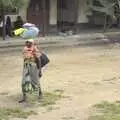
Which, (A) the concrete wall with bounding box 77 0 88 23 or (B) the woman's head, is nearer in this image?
(B) the woman's head

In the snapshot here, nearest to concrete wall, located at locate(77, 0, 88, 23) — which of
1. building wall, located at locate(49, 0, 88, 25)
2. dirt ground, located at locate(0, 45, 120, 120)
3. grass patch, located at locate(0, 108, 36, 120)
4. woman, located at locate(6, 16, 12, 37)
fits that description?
building wall, located at locate(49, 0, 88, 25)

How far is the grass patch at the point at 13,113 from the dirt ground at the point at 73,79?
0.60 feet

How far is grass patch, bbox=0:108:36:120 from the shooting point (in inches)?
381

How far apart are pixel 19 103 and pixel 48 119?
1.48 m

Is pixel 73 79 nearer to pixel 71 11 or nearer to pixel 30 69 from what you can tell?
pixel 30 69

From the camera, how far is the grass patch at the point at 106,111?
9522 millimetres

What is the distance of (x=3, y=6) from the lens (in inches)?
772

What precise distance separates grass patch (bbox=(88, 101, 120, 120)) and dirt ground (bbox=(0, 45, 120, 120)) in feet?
0.56

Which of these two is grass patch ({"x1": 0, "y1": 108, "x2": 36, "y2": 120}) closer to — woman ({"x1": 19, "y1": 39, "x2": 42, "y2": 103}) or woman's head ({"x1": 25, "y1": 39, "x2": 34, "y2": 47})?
woman ({"x1": 19, "y1": 39, "x2": 42, "y2": 103})

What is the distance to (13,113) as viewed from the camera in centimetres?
995

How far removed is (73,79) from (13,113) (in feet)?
13.8

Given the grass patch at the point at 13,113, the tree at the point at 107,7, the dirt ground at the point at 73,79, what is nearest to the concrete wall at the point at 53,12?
the tree at the point at 107,7

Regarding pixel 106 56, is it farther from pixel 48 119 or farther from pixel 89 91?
pixel 48 119

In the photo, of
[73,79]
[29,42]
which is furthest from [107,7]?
[29,42]
